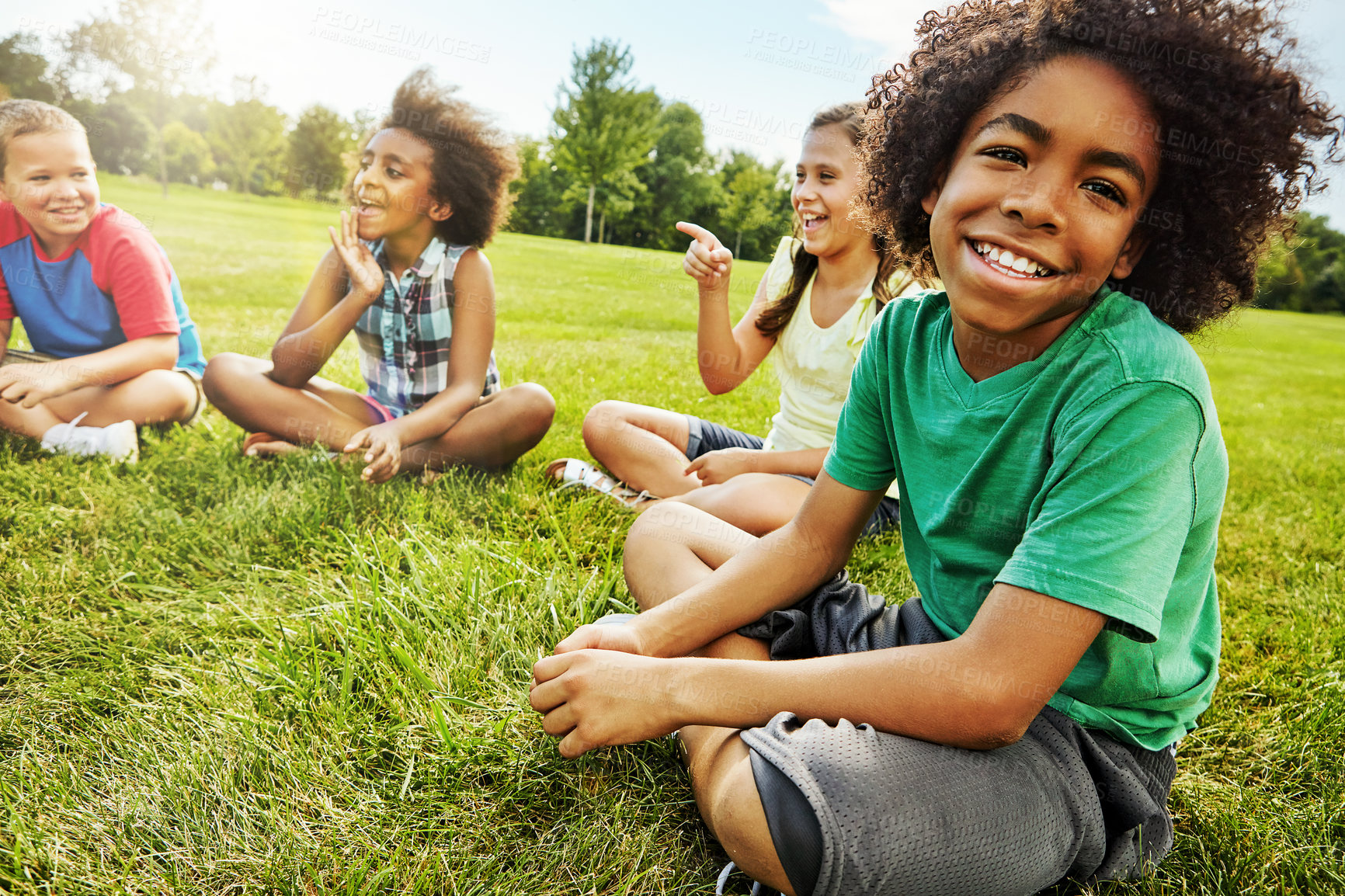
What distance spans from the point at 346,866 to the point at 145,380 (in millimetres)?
2555

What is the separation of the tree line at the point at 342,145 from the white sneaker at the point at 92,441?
1.16 meters

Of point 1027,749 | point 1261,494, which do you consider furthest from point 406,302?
point 1261,494

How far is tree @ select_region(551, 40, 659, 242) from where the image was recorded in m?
21.7

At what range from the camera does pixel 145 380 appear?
3.24 meters

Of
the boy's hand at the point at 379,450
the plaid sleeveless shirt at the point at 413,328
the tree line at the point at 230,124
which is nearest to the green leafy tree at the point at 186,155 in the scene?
the tree line at the point at 230,124

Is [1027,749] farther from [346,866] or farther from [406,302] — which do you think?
[406,302]

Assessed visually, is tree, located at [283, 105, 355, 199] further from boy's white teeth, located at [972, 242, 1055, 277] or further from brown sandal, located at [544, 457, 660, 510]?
boy's white teeth, located at [972, 242, 1055, 277]

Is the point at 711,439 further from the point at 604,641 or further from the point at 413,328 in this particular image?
the point at 604,641

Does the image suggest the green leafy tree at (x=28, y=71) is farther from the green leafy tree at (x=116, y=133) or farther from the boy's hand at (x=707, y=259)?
the boy's hand at (x=707, y=259)

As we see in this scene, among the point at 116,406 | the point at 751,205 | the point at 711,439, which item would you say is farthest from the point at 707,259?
the point at 751,205

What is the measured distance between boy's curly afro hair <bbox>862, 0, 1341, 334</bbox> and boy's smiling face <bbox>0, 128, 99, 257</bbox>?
321cm

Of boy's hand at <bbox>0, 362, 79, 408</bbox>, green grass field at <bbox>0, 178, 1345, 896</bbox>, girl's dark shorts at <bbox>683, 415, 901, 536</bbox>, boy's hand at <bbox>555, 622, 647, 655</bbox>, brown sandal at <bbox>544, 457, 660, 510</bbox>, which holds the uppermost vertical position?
girl's dark shorts at <bbox>683, 415, 901, 536</bbox>

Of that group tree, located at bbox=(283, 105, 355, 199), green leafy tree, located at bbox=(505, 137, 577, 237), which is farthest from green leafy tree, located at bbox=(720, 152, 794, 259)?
tree, located at bbox=(283, 105, 355, 199)

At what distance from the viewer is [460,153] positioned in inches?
127
